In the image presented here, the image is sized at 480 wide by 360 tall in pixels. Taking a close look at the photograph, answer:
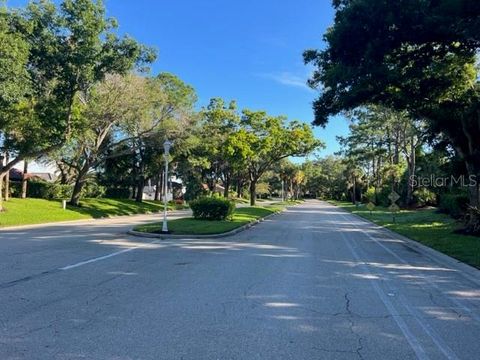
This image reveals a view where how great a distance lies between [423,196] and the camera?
53.4 meters

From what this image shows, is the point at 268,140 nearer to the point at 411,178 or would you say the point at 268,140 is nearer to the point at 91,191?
the point at 411,178

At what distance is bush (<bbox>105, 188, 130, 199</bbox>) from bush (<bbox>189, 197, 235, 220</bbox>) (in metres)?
33.6

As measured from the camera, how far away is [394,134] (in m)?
60.4

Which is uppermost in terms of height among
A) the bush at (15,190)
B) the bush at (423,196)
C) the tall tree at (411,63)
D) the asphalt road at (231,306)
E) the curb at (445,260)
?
the tall tree at (411,63)

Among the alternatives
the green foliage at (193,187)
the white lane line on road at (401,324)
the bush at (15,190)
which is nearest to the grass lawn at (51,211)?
the bush at (15,190)

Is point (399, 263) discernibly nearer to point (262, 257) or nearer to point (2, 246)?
point (262, 257)

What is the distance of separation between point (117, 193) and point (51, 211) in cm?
2726

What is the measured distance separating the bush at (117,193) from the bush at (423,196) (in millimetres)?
34091

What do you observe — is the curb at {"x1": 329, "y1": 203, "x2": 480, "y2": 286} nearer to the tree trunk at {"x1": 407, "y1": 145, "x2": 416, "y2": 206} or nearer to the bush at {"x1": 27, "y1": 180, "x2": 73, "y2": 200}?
the tree trunk at {"x1": 407, "y1": 145, "x2": 416, "y2": 206}

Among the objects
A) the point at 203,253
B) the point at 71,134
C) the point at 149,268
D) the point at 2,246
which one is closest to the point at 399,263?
the point at 203,253

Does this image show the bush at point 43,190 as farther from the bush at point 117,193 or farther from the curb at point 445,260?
the curb at point 445,260

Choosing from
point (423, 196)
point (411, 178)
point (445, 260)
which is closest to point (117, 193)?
point (411, 178)

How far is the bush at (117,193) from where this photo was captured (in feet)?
194

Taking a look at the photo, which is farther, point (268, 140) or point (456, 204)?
point (268, 140)
